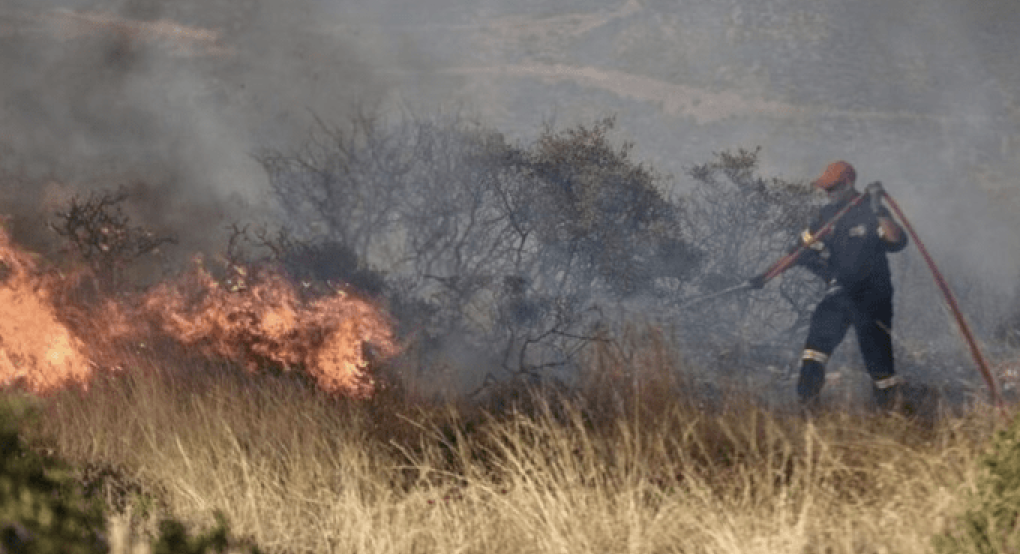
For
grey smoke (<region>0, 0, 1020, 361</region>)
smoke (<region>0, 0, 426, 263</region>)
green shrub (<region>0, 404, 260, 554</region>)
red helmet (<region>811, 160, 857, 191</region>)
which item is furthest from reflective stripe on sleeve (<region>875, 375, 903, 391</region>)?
green shrub (<region>0, 404, 260, 554</region>)

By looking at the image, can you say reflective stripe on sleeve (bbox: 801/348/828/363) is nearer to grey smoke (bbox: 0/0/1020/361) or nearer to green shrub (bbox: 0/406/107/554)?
grey smoke (bbox: 0/0/1020/361)

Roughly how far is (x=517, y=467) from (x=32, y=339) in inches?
168

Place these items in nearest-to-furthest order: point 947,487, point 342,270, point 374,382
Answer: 1. point 947,487
2. point 374,382
3. point 342,270

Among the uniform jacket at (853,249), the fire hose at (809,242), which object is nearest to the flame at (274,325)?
the fire hose at (809,242)

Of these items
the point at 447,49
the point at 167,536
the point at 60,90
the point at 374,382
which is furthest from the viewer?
the point at 447,49

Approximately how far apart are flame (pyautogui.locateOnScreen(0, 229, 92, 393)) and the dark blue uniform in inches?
198

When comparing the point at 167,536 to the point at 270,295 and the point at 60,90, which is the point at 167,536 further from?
the point at 60,90

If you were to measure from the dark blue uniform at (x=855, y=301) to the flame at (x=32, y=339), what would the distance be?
5.02 metres

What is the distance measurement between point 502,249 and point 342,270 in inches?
54.8

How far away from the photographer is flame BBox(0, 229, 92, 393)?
9.72 meters

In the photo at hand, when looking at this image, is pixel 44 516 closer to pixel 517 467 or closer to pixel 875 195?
pixel 517 467

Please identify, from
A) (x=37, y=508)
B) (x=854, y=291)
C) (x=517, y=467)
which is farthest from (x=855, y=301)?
(x=37, y=508)

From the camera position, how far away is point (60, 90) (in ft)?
51.1

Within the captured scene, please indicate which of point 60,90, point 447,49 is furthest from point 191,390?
point 447,49
